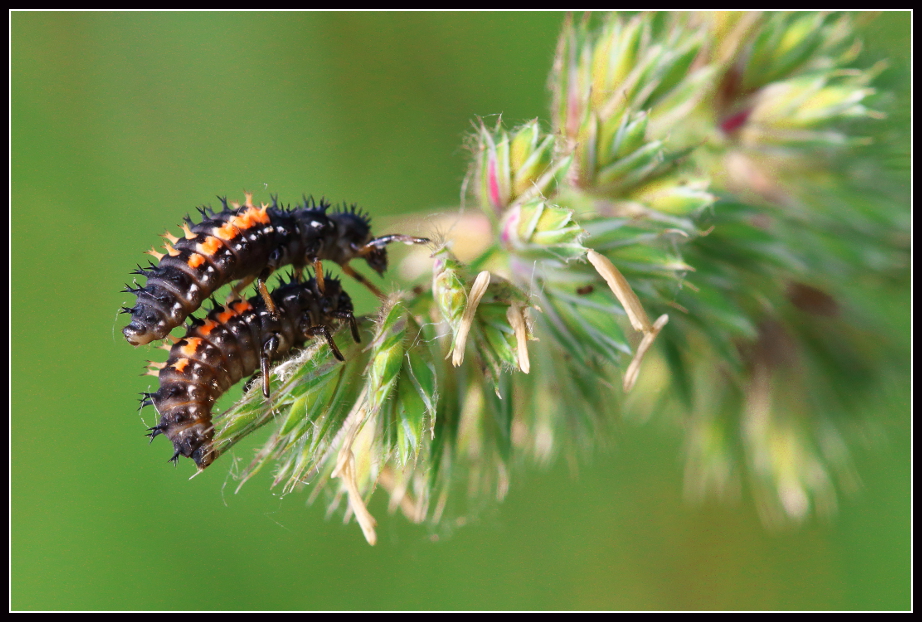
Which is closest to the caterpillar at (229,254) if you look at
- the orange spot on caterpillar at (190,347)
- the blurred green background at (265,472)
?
the orange spot on caterpillar at (190,347)

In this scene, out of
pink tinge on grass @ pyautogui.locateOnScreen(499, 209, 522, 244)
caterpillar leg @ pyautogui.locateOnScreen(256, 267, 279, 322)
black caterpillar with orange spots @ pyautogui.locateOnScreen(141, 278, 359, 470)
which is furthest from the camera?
pink tinge on grass @ pyautogui.locateOnScreen(499, 209, 522, 244)

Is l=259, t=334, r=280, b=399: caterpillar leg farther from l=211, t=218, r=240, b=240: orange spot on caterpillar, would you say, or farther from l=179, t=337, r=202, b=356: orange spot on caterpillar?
l=211, t=218, r=240, b=240: orange spot on caterpillar

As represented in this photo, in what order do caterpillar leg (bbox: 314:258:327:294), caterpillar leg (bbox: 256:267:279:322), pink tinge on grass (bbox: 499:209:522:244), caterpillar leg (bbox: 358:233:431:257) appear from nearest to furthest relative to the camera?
1. caterpillar leg (bbox: 256:267:279:322)
2. caterpillar leg (bbox: 314:258:327:294)
3. pink tinge on grass (bbox: 499:209:522:244)
4. caterpillar leg (bbox: 358:233:431:257)

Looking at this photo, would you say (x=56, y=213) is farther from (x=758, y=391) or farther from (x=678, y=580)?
(x=678, y=580)

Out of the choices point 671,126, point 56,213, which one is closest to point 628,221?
point 671,126

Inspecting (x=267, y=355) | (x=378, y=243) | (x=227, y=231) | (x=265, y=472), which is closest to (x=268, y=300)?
(x=267, y=355)

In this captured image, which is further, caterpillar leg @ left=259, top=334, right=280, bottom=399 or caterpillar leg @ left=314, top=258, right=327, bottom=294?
caterpillar leg @ left=314, top=258, right=327, bottom=294

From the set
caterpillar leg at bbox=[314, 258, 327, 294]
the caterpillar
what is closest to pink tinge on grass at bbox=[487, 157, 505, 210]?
the caterpillar
